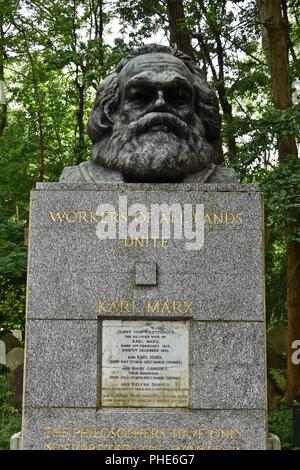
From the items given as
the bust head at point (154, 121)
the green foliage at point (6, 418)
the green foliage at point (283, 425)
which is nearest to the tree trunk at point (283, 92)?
the green foliage at point (283, 425)

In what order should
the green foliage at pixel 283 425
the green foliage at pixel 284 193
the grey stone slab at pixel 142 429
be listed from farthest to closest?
the green foliage at pixel 283 425 < the green foliage at pixel 284 193 < the grey stone slab at pixel 142 429

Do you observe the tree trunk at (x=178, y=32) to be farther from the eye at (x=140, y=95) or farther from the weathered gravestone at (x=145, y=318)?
the weathered gravestone at (x=145, y=318)

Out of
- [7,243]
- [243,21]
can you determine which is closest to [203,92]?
[7,243]

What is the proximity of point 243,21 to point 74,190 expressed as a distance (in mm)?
8230

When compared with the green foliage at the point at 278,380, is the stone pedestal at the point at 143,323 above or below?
above

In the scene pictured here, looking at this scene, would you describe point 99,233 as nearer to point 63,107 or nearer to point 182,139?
point 182,139

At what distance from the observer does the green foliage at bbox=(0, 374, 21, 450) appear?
27.1 ft

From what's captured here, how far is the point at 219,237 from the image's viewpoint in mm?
5270

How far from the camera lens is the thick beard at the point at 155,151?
218 inches

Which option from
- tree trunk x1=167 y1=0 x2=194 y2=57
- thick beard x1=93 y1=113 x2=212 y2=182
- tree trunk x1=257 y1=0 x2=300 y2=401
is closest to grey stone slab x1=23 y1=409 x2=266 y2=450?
thick beard x1=93 y1=113 x2=212 y2=182

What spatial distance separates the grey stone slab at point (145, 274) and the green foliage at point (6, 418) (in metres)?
3.74

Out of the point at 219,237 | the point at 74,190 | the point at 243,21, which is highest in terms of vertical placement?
the point at 243,21


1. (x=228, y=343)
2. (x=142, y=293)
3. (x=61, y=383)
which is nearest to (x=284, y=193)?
(x=228, y=343)

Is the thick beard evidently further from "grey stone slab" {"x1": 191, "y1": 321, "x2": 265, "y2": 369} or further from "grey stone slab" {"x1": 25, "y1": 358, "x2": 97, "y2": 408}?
"grey stone slab" {"x1": 25, "y1": 358, "x2": 97, "y2": 408}
